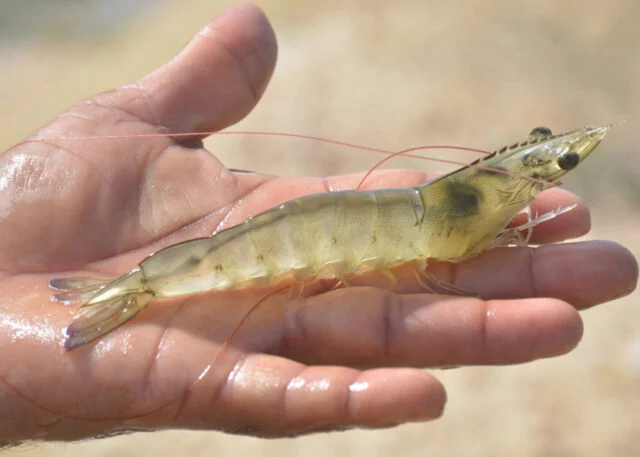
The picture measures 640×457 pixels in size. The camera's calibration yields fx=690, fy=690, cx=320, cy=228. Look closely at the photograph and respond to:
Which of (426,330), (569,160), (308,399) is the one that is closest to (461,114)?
(569,160)

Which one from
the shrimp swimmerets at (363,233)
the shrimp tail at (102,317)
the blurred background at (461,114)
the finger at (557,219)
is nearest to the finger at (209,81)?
the shrimp swimmerets at (363,233)

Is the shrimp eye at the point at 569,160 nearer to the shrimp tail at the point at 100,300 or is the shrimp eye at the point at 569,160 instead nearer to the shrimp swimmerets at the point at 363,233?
the shrimp swimmerets at the point at 363,233

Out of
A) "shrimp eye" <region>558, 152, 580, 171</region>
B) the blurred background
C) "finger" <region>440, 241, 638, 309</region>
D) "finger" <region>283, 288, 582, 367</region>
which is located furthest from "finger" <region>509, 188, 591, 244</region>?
the blurred background

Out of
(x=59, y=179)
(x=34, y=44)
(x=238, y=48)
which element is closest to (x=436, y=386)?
(x=59, y=179)

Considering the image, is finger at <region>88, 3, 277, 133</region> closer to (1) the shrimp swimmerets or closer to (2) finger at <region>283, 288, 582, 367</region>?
(1) the shrimp swimmerets

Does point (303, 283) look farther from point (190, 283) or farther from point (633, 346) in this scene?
point (633, 346)

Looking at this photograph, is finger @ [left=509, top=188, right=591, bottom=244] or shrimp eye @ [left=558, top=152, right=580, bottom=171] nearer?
shrimp eye @ [left=558, top=152, right=580, bottom=171]
